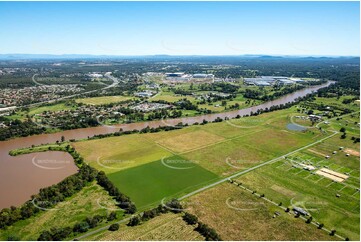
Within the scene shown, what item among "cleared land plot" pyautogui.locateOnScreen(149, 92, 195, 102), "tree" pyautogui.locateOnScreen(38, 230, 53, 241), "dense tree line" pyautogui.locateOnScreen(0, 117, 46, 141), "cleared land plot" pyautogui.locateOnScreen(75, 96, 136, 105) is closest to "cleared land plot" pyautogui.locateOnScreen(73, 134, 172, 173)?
"dense tree line" pyautogui.locateOnScreen(0, 117, 46, 141)

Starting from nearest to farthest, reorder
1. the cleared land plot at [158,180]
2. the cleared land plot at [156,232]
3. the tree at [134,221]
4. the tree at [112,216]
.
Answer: the cleared land plot at [156,232], the tree at [134,221], the tree at [112,216], the cleared land plot at [158,180]

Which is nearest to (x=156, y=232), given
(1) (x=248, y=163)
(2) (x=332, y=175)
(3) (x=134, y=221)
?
(3) (x=134, y=221)

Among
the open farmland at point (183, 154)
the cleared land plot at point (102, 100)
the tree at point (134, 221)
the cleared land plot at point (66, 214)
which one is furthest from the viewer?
the cleared land plot at point (102, 100)

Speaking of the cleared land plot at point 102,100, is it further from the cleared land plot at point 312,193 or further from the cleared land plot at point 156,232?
the cleared land plot at point 156,232

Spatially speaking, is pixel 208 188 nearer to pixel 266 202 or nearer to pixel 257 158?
pixel 266 202

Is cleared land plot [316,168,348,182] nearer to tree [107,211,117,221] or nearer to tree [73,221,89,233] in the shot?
tree [107,211,117,221]

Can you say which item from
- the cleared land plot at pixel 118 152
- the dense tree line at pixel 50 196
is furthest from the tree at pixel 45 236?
the cleared land plot at pixel 118 152

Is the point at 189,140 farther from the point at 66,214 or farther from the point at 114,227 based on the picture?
the point at 114,227
